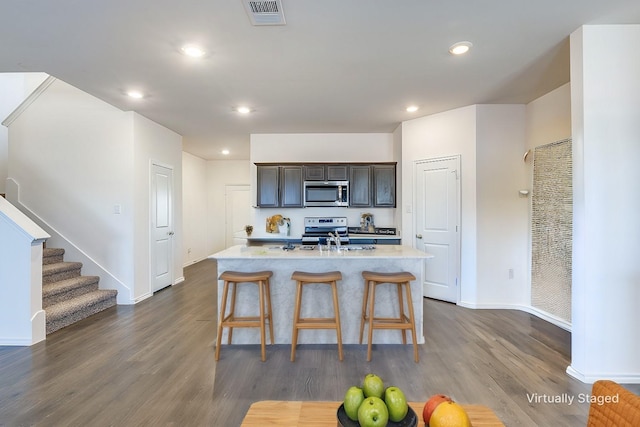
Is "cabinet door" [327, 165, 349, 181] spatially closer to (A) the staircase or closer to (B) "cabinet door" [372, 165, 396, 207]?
(B) "cabinet door" [372, 165, 396, 207]

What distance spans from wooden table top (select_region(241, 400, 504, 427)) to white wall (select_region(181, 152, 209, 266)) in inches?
250

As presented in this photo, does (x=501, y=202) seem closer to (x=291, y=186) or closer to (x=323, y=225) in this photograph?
(x=323, y=225)

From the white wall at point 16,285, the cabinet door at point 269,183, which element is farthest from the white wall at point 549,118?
the white wall at point 16,285

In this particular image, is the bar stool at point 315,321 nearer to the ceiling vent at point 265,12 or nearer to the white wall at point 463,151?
the ceiling vent at point 265,12

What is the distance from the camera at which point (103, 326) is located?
3.39 meters

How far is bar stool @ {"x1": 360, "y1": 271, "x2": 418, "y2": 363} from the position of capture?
2602mm

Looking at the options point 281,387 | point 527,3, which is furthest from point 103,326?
point 527,3

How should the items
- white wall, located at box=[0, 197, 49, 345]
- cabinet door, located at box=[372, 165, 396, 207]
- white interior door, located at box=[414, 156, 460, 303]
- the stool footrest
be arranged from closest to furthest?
the stool footrest < white wall, located at box=[0, 197, 49, 345] < white interior door, located at box=[414, 156, 460, 303] < cabinet door, located at box=[372, 165, 396, 207]

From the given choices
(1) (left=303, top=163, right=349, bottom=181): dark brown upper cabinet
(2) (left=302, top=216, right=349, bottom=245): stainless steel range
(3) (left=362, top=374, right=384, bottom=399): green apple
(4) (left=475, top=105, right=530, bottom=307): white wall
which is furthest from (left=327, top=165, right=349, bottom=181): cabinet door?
(3) (left=362, top=374, right=384, bottom=399): green apple

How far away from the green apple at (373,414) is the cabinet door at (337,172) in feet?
14.5

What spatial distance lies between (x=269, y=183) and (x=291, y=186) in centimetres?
37

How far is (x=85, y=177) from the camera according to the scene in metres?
4.19

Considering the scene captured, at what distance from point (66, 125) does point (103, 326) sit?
280cm

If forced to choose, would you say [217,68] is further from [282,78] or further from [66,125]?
[66,125]
